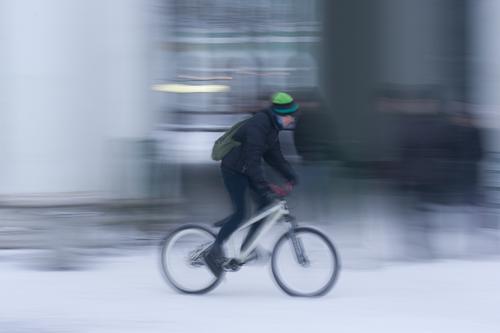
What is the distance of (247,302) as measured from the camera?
775cm

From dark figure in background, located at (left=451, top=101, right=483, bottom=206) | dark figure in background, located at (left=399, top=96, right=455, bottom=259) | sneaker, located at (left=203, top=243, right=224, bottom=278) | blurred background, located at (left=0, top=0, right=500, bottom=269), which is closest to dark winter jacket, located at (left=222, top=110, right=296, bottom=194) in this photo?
sneaker, located at (left=203, top=243, right=224, bottom=278)

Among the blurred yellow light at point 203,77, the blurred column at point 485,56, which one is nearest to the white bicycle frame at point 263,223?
the blurred yellow light at point 203,77

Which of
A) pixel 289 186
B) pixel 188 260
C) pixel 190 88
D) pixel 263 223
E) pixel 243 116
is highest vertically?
pixel 190 88

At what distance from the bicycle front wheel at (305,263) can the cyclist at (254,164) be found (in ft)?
1.04

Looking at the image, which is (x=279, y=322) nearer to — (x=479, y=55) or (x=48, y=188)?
(x=48, y=188)

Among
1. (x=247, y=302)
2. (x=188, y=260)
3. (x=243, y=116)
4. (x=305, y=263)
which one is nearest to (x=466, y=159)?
(x=243, y=116)

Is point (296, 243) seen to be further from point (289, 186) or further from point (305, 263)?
point (289, 186)

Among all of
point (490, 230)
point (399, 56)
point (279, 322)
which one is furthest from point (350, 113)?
point (279, 322)

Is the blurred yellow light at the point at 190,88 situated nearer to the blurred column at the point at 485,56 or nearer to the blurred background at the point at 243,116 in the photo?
the blurred background at the point at 243,116

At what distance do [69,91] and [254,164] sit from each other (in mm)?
3481

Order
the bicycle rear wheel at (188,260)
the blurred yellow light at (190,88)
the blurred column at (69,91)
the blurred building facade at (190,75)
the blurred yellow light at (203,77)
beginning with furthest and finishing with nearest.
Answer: the blurred yellow light at (203,77) < the blurred yellow light at (190,88) < the blurred building facade at (190,75) < the blurred column at (69,91) < the bicycle rear wheel at (188,260)

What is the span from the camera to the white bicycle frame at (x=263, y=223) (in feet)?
25.1

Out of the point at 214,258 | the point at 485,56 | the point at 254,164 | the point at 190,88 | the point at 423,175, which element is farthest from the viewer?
the point at 485,56

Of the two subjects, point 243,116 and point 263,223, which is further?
point 243,116
